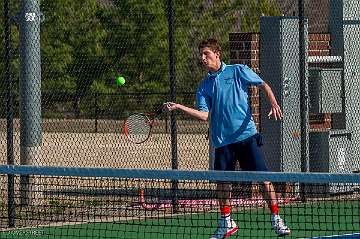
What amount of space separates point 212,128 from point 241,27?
1638 cm

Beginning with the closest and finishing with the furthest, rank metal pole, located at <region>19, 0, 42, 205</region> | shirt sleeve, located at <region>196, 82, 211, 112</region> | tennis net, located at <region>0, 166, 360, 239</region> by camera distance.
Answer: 1. shirt sleeve, located at <region>196, 82, 211, 112</region>
2. tennis net, located at <region>0, 166, 360, 239</region>
3. metal pole, located at <region>19, 0, 42, 205</region>

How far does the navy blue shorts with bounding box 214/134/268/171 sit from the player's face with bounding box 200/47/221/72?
695 millimetres

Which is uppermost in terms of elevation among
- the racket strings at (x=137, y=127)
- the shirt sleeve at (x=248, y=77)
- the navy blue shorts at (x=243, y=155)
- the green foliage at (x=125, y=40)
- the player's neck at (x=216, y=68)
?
the green foliage at (x=125, y=40)

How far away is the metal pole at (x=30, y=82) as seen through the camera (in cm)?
1371

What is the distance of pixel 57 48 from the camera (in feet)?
71.6

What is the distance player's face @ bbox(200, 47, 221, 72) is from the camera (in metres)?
11.3

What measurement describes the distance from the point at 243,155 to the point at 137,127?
299 cm

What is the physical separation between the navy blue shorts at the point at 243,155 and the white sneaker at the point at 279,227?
1.71 ft

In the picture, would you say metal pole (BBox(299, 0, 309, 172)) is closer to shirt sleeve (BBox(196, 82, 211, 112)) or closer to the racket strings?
the racket strings

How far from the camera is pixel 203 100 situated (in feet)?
37.6

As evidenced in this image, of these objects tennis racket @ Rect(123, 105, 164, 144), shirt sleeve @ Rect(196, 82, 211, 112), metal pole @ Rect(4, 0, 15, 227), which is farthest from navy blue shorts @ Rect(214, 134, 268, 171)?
tennis racket @ Rect(123, 105, 164, 144)

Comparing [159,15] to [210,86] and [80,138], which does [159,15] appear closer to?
[80,138]

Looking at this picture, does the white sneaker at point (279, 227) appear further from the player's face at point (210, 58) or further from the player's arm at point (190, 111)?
the player's face at point (210, 58)

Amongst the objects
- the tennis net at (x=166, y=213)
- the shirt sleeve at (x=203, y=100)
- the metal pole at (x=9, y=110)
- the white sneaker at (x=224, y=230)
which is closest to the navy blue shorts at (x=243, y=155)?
the tennis net at (x=166, y=213)
